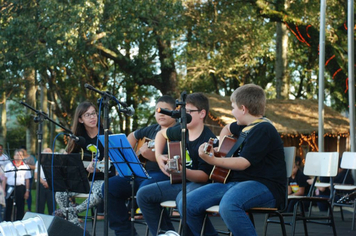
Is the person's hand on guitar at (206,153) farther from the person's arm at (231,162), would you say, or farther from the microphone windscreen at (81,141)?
the microphone windscreen at (81,141)

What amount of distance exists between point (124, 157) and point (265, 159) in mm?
1481

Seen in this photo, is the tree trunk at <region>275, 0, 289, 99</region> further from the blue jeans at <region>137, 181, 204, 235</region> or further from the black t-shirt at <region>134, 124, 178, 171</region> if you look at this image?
the blue jeans at <region>137, 181, 204, 235</region>

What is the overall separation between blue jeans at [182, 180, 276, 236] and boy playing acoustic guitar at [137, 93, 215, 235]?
334 mm

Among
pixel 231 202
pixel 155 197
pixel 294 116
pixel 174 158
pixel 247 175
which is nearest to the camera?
pixel 231 202

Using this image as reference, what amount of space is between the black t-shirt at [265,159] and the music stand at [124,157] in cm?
109

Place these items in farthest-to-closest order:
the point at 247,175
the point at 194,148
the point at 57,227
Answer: the point at 194,148 → the point at 247,175 → the point at 57,227

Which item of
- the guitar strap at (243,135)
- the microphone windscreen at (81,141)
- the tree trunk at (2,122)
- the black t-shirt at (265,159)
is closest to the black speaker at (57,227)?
the black t-shirt at (265,159)

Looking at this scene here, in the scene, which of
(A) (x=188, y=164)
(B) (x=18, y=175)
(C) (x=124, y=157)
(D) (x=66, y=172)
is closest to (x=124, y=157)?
(C) (x=124, y=157)

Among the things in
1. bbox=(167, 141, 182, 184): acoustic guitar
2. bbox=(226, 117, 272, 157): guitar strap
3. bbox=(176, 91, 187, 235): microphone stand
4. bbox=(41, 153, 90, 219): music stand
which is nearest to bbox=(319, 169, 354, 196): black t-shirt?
bbox=(41, 153, 90, 219): music stand

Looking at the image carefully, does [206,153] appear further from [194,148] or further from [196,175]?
[194,148]

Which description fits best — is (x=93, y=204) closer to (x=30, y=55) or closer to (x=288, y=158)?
(x=288, y=158)

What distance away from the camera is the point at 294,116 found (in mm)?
19641

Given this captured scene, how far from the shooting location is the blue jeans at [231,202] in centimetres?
452

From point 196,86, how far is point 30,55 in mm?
12354
